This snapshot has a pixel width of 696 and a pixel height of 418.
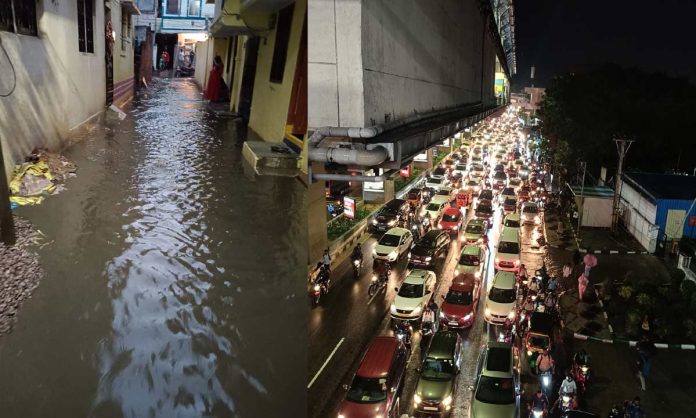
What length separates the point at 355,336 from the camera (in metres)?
13.1

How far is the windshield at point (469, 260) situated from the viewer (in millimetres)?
17688

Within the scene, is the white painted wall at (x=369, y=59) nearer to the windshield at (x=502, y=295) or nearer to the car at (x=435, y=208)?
the windshield at (x=502, y=295)

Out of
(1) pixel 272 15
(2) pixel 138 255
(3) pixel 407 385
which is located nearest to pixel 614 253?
(3) pixel 407 385

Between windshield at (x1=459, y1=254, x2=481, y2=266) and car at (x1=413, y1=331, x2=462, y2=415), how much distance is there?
20.7 feet

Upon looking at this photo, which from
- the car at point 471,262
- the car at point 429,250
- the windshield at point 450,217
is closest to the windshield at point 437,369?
the car at point 471,262

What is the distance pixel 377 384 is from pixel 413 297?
4.77 m

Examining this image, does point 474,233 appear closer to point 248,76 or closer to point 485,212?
point 485,212

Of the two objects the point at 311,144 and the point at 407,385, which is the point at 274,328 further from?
the point at 407,385

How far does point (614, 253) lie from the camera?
20875mm

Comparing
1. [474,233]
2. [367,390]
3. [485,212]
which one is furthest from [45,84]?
[485,212]

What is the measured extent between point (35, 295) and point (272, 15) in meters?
11.5

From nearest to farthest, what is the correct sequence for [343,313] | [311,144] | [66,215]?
[311,144]
[66,215]
[343,313]

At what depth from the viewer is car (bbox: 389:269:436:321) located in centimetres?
1370

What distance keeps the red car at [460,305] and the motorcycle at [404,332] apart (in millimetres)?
1015
